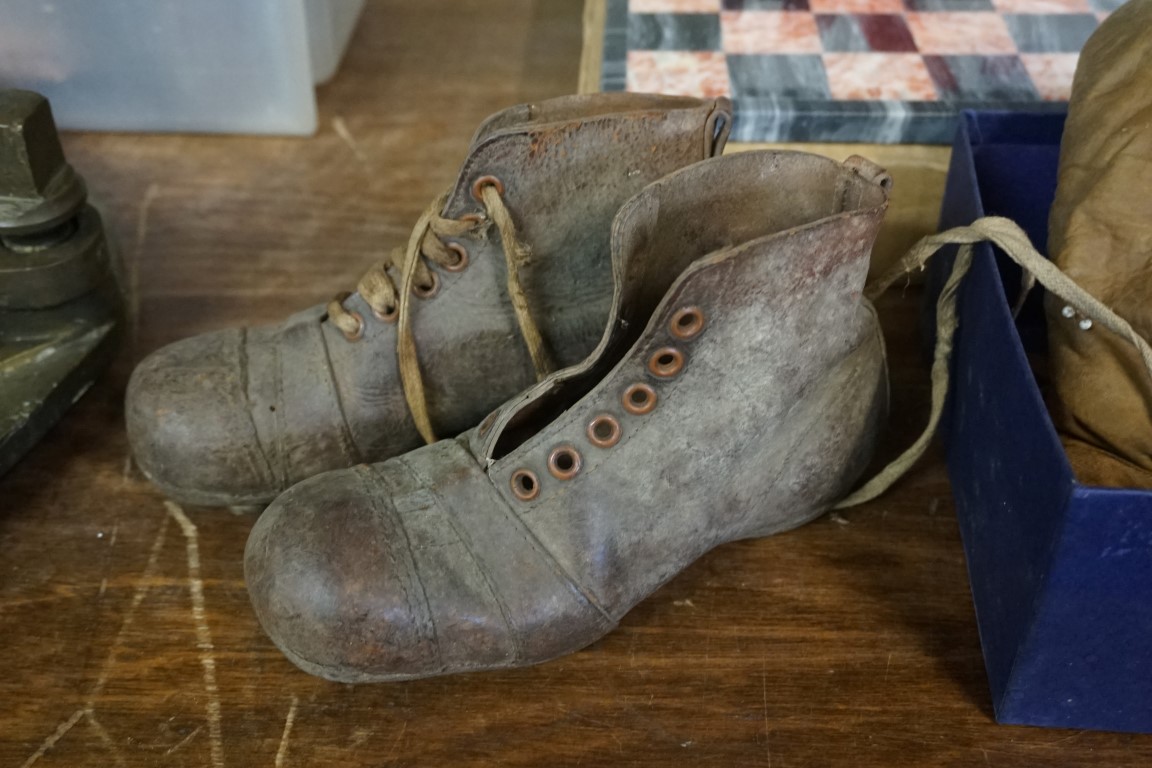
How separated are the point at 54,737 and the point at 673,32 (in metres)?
0.93

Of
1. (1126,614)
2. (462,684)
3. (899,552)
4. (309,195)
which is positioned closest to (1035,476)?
(1126,614)

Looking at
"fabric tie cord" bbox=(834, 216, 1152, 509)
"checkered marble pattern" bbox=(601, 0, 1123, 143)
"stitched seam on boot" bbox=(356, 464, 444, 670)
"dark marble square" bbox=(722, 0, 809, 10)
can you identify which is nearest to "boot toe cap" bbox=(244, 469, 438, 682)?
"stitched seam on boot" bbox=(356, 464, 444, 670)

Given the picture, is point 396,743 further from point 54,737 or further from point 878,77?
point 878,77

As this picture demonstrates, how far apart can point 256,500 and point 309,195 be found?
0.52 m

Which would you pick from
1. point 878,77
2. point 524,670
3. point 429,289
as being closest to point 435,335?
point 429,289

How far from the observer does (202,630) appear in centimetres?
80

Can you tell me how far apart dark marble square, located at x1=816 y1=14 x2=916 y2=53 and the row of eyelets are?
623 millimetres

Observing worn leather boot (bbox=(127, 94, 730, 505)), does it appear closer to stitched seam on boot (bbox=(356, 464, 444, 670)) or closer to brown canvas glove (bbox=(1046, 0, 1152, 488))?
stitched seam on boot (bbox=(356, 464, 444, 670))

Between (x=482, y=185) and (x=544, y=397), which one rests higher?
(x=482, y=185)

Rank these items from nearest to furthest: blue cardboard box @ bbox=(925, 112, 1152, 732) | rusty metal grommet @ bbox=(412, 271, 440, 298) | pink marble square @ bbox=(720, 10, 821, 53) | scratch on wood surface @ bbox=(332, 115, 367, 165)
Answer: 1. blue cardboard box @ bbox=(925, 112, 1152, 732)
2. rusty metal grommet @ bbox=(412, 271, 440, 298)
3. pink marble square @ bbox=(720, 10, 821, 53)
4. scratch on wood surface @ bbox=(332, 115, 367, 165)

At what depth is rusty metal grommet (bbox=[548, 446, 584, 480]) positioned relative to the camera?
29.1 inches

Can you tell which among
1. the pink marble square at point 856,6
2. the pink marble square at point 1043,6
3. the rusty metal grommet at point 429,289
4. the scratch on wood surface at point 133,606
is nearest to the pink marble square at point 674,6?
the pink marble square at point 856,6

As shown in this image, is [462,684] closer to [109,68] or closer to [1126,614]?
[1126,614]

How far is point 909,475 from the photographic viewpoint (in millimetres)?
940
